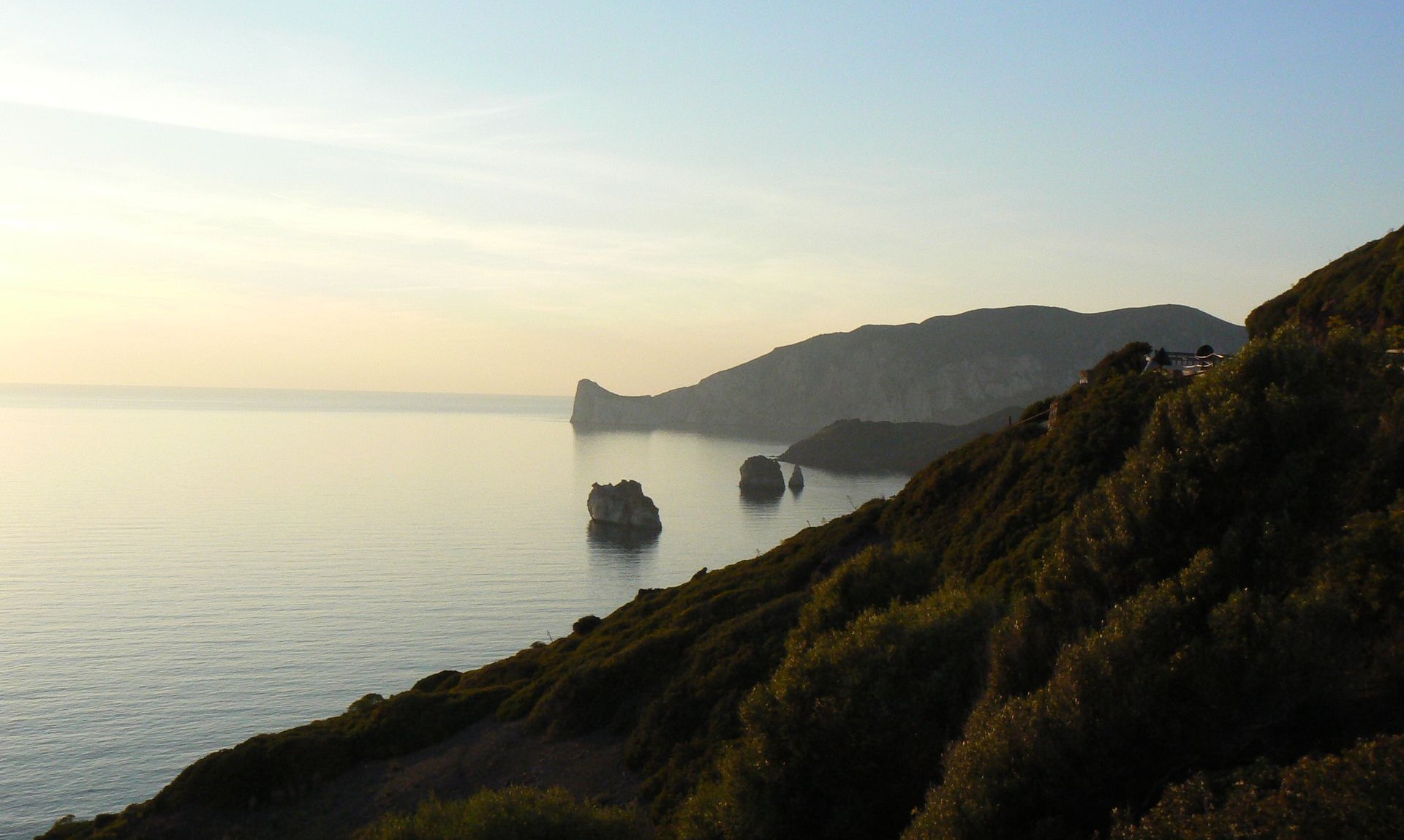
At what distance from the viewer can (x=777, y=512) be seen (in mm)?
128875

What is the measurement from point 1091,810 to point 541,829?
29.7ft

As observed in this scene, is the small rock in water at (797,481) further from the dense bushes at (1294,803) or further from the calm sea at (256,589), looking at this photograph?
the dense bushes at (1294,803)

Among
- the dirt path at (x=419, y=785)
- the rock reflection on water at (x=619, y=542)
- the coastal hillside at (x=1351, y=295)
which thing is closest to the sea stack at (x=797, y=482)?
the rock reflection on water at (x=619, y=542)

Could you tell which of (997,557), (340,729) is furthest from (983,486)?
(340,729)

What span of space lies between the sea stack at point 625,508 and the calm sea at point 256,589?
276 centimetres

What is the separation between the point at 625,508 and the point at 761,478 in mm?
42306

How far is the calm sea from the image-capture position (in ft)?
156

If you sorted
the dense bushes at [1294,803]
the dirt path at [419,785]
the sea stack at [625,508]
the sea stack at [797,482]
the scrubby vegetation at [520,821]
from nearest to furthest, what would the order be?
the dense bushes at [1294,803]
the scrubby vegetation at [520,821]
the dirt path at [419,785]
the sea stack at [625,508]
the sea stack at [797,482]

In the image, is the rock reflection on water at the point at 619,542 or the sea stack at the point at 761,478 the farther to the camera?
the sea stack at the point at 761,478

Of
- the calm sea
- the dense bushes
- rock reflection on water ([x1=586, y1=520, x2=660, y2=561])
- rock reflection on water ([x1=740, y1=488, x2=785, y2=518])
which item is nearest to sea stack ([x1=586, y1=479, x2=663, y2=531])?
rock reflection on water ([x1=586, y1=520, x2=660, y2=561])

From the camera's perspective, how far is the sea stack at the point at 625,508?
370ft

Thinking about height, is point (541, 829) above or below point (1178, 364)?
below

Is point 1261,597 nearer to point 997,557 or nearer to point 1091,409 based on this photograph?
point 997,557

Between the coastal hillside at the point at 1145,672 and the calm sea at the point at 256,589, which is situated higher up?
the coastal hillside at the point at 1145,672
